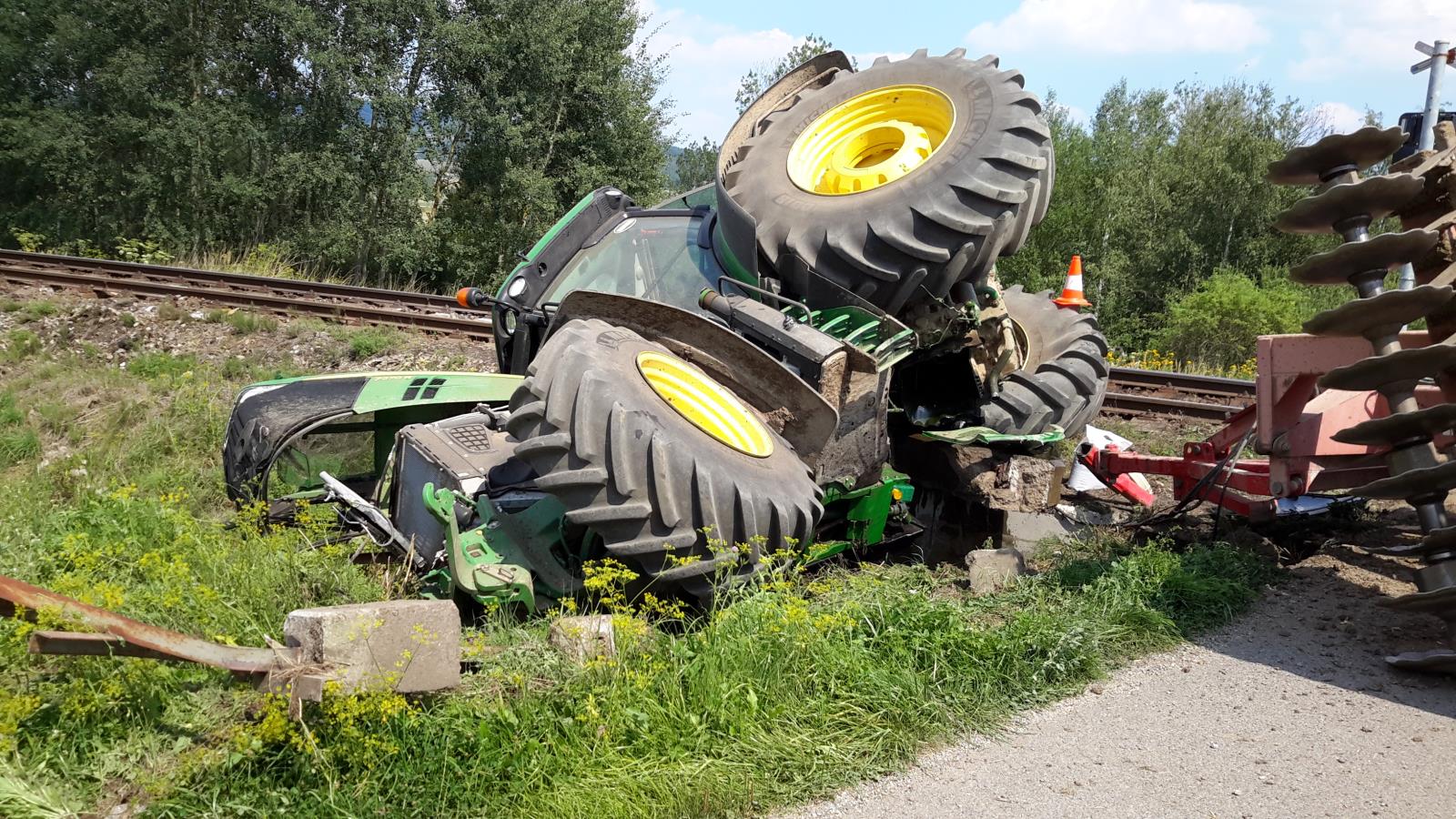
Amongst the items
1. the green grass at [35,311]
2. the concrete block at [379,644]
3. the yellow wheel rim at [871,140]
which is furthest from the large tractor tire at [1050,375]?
the green grass at [35,311]

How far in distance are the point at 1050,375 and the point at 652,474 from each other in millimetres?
3633

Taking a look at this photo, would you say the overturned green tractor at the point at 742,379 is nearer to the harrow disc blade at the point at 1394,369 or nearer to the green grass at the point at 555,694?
the green grass at the point at 555,694

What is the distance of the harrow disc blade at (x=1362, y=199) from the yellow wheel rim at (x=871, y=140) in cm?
188

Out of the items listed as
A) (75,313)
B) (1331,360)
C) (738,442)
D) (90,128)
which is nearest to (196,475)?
(75,313)

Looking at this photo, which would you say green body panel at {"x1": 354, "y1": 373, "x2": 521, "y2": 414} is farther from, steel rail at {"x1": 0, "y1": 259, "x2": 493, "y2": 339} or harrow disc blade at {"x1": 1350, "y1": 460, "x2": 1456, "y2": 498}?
steel rail at {"x1": 0, "y1": 259, "x2": 493, "y2": 339}

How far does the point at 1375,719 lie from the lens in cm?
337

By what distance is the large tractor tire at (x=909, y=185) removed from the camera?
4871 millimetres

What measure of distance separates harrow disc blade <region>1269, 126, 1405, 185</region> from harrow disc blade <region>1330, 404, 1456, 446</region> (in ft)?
3.64

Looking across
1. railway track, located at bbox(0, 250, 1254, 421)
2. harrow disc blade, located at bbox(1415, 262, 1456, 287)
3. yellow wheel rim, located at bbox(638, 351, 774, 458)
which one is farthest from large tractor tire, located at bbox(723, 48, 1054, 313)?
railway track, located at bbox(0, 250, 1254, 421)

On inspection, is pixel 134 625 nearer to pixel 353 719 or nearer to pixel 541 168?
pixel 353 719

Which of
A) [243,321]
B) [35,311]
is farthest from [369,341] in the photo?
[35,311]

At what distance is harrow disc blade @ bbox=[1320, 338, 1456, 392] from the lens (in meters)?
3.70

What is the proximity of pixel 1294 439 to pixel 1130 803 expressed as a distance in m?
2.73

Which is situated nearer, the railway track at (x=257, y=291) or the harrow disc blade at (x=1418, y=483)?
the harrow disc blade at (x=1418, y=483)
